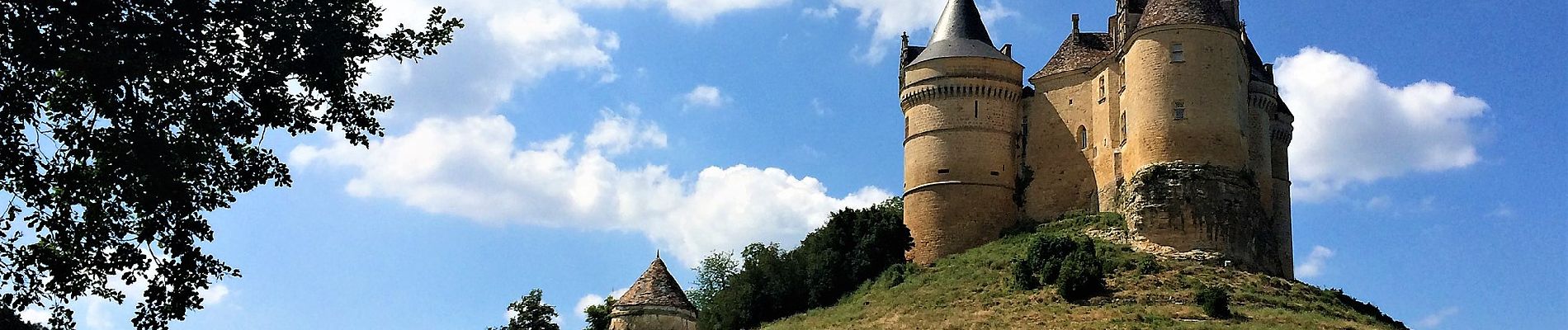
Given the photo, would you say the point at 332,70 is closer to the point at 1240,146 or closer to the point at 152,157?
the point at 152,157

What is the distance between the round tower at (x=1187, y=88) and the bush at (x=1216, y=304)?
7784 mm

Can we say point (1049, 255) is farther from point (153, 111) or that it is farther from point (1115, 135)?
point (153, 111)

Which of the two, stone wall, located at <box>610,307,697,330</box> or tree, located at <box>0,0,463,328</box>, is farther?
stone wall, located at <box>610,307,697,330</box>

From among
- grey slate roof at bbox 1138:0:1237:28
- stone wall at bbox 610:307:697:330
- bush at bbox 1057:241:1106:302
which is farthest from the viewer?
grey slate roof at bbox 1138:0:1237:28

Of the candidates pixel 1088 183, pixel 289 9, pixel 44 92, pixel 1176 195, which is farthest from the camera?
pixel 1088 183

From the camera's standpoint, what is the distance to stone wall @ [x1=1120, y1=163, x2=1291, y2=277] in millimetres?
55812

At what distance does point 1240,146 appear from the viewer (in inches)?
2272

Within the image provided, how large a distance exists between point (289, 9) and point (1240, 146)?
46.6m

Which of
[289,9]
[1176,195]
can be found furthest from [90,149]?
[1176,195]

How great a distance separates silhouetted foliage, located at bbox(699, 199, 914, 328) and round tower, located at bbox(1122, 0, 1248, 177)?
422 inches

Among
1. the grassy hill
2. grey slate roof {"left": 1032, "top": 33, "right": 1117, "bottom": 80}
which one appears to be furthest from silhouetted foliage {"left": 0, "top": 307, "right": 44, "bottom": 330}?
grey slate roof {"left": 1032, "top": 33, "right": 1117, "bottom": 80}

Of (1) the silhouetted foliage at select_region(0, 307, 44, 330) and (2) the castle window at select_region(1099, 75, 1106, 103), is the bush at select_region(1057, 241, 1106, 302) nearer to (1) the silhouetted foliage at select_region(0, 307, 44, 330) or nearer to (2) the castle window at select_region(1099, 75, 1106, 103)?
(2) the castle window at select_region(1099, 75, 1106, 103)

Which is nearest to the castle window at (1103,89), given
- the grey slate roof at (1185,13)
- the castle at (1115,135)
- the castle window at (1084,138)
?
the castle at (1115,135)

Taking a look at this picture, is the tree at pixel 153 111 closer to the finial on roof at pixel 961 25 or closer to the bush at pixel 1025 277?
the bush at pixel 1025 277
